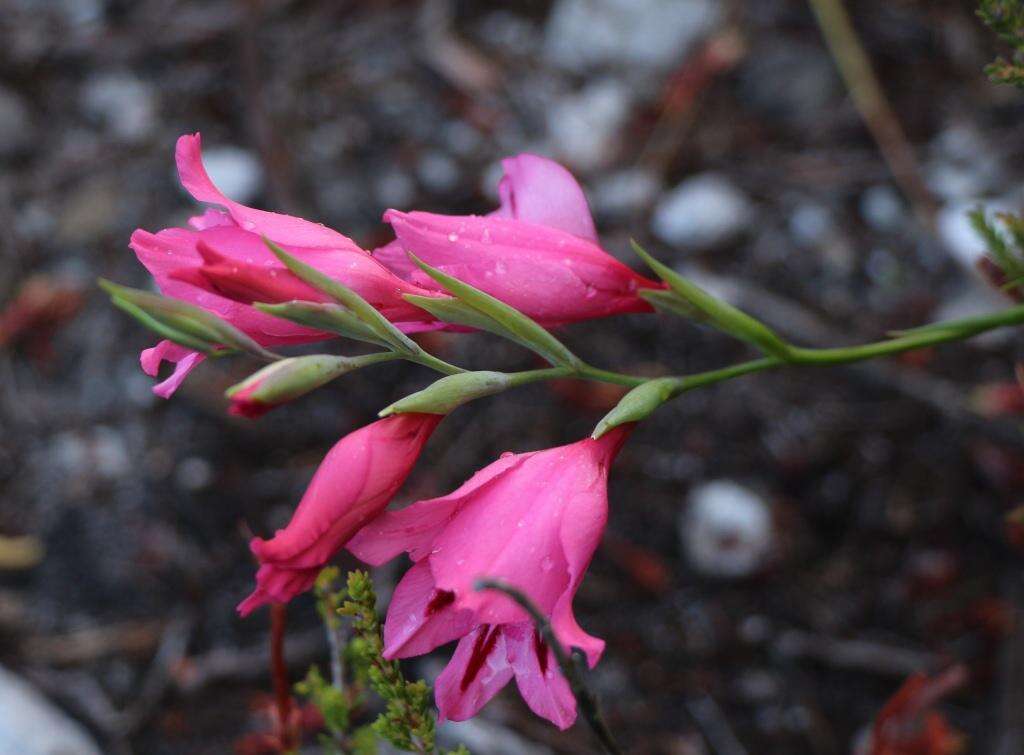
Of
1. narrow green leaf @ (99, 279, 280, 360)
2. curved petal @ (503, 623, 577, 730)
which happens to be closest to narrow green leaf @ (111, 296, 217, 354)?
narrow green leaf @ (99, 279, 280, 360)

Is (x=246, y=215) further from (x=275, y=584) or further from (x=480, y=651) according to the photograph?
(x=480, y=651)

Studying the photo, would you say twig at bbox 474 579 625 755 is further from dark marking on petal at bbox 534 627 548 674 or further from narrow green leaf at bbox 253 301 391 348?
narrow green leaf at bbox 253 301 391 348

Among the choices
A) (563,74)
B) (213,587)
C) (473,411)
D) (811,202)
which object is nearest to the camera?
(213,587)

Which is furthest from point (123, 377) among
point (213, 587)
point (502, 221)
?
point (502, 221)

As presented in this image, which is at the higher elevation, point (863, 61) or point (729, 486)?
point (863, 61)

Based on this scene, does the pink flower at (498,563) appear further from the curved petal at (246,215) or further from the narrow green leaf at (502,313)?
the curved petal at (246,215)

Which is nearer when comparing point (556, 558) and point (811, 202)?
point (556, 558)

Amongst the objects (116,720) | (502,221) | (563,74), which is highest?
(502,221)

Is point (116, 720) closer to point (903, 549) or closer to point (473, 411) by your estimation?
point (473, 411)
